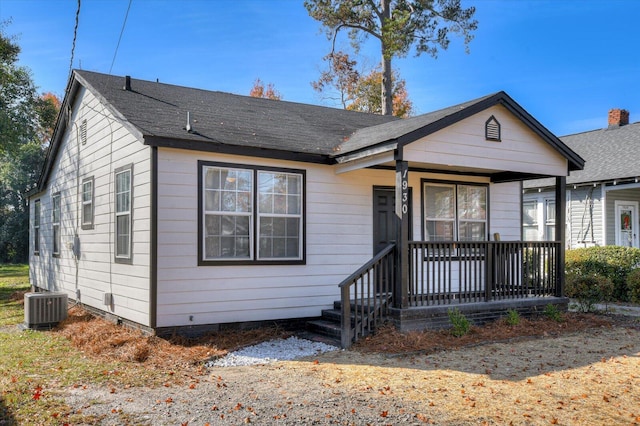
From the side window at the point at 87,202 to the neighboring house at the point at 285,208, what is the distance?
6 cm

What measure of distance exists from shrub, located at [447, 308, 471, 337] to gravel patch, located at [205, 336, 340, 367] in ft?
6.65

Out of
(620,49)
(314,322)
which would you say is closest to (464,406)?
(314,322)

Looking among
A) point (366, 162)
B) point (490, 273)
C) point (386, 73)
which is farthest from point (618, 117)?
point (366, 162)

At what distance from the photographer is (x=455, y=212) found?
1146 centimetres

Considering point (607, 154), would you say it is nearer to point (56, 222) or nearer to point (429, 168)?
point (429, 168)

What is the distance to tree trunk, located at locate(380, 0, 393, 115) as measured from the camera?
22688mm

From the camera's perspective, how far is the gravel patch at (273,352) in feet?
24.3

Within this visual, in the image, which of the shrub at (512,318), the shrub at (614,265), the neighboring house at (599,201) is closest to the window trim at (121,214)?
the shrub at (512,318)

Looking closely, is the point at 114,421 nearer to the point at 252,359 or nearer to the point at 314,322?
the point at 252,359

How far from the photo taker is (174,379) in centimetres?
644

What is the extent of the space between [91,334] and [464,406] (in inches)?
249

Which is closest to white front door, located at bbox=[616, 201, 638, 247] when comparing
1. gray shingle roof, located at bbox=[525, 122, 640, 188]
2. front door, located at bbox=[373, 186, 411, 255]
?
gray shingle roof, located at bbox=[525, 122, 640, 188]

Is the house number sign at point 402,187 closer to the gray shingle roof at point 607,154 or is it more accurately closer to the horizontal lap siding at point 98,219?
the horizontal lap siding at point 98,219

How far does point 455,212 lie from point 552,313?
8.88 feet
